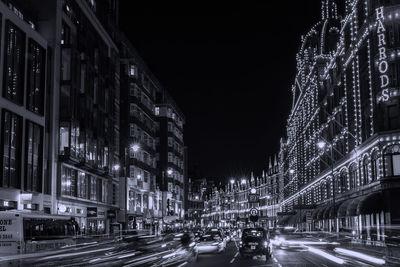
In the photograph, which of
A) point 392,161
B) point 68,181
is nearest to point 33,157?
point 68,181

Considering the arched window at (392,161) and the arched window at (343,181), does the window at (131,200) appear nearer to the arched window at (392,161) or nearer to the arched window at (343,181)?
the arched window at (343,181)

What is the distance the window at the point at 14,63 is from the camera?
46669 mm

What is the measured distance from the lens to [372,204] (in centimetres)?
5281

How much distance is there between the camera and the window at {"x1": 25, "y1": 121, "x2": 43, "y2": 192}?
5009 centimetres

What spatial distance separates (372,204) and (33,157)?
30.0 meters

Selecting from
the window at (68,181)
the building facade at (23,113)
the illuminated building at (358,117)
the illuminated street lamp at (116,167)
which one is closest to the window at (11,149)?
the building facade at (23,113)

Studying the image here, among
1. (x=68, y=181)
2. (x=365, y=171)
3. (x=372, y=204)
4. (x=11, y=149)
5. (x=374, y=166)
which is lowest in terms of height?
(x=372, y=204)

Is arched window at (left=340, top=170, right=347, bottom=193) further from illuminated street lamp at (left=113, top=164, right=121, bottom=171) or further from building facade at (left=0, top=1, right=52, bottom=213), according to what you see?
building facade at (left=0, top=1, right=52, bottom=213)

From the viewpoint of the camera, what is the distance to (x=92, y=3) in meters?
72.0

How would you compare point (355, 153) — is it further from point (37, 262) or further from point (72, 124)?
point (37, 262)

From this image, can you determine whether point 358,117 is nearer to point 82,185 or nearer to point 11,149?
point 82,185

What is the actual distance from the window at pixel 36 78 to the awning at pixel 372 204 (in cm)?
3016

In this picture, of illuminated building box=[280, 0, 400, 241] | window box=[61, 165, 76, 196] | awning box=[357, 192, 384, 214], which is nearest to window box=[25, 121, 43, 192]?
window box=[61, 165, 76, 196]

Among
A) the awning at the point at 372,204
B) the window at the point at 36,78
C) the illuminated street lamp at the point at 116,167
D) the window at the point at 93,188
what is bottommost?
the awning at the point at 372,204
